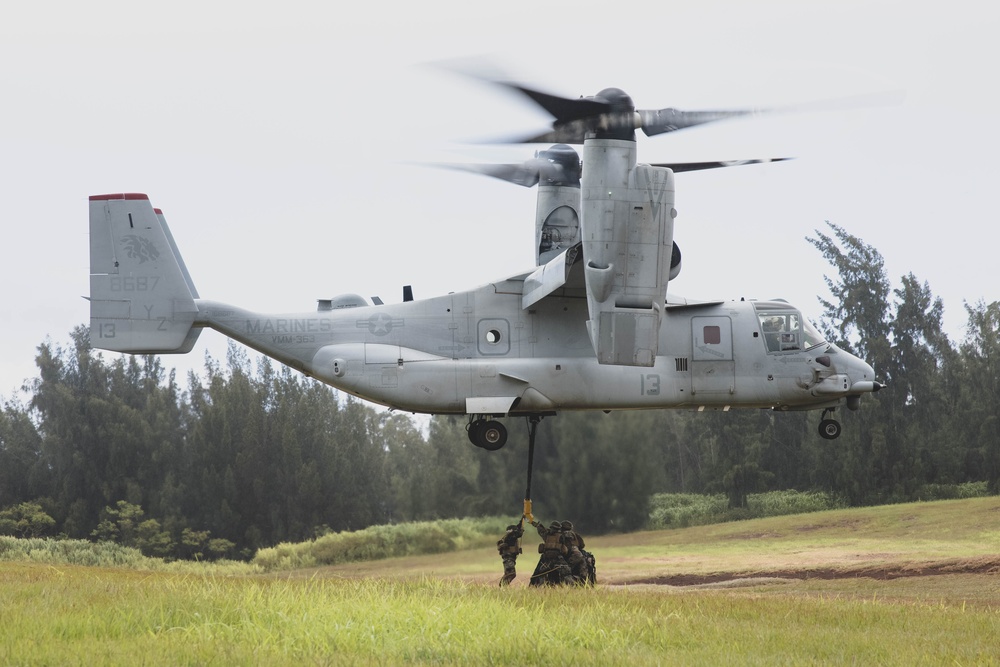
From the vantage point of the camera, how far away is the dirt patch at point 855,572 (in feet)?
60.8

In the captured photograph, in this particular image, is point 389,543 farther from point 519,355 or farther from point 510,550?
point 510,550

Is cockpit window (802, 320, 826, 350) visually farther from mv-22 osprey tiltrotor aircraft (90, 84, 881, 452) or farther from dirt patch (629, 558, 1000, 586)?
dirt patch (629, 558, 1000, 586)

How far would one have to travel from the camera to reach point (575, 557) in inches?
524

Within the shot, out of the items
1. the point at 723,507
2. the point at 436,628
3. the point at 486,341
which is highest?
the point at 486,341

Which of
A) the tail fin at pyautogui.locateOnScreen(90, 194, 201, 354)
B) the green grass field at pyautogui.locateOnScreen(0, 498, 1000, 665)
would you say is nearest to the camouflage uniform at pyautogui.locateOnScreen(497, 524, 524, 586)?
the green grass field at pyautogui.locateOnScreen(0, 498, 1000, 665)

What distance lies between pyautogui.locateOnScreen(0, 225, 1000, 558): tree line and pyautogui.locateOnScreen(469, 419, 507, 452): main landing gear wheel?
15194mm

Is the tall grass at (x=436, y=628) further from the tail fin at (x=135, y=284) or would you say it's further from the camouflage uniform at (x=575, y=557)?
the tail fin at (x=135, y=284)

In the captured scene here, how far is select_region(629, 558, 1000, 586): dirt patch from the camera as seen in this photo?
18.5 meters

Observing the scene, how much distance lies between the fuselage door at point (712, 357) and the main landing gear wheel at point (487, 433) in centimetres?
300

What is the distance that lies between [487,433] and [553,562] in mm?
3083

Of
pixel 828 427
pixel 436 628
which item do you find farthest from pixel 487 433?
pixel 436 628

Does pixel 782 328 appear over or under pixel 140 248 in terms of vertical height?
under

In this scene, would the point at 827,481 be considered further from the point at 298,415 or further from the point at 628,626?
the point at 628,626

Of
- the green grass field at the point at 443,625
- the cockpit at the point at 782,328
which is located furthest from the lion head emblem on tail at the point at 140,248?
the cockpit at the point at 782,328
